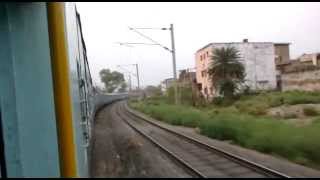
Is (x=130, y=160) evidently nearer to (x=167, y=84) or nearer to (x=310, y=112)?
(x=310, y=112)

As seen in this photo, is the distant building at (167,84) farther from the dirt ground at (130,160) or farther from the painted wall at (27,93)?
the painted wall at (27,93)

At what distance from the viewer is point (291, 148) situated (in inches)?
599

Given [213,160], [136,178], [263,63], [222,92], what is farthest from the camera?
[263,63]

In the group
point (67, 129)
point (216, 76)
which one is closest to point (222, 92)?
point (216, 76)

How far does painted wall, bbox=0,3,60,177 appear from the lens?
3.10 metres

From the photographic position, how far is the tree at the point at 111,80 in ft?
418

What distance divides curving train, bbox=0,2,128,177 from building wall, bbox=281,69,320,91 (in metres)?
49.8

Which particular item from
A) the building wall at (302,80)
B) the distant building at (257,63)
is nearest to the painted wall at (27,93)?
the building wall at (302,80)

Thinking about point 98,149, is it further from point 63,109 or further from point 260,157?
point 63,109

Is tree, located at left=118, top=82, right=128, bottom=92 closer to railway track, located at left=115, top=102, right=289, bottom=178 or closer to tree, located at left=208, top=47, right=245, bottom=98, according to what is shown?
tree, located at left=208, top=47, right=245, bottom=98

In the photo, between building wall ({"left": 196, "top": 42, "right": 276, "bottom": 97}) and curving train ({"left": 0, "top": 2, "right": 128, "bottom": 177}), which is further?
building wall ({"left": 196, "top": 42, "right": 276, "bottom": 97})

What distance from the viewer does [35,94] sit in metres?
3.22

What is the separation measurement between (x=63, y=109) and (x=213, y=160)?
455 inches

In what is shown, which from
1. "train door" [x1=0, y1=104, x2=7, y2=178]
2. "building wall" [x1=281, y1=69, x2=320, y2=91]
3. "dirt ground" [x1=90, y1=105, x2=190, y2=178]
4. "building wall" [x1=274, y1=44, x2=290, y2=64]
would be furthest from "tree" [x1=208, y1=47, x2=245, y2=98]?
"train door" [x1=0, y1=104, x2=7, y2=178]
